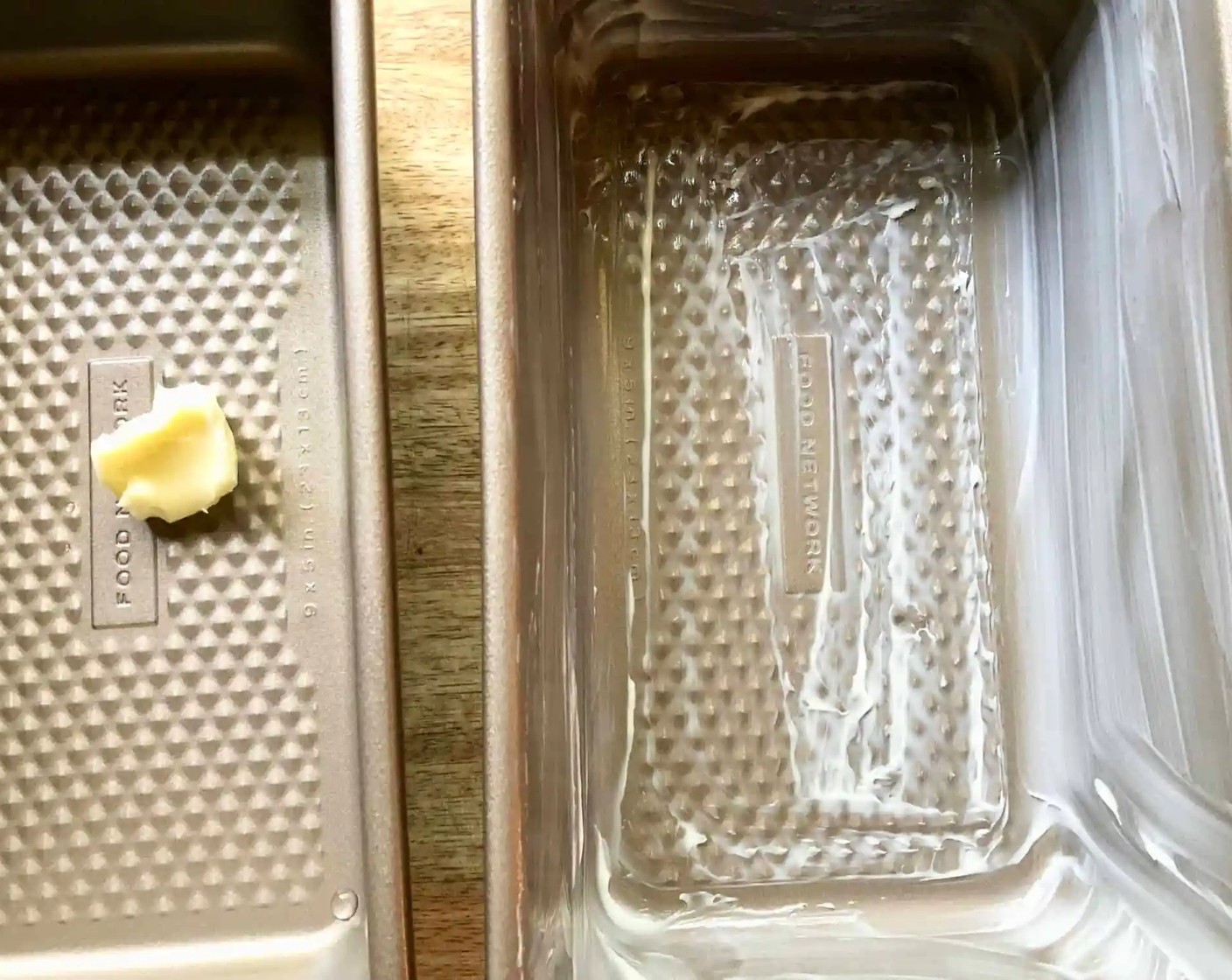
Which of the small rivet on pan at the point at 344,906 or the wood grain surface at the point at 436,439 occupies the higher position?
the wood grain surface at the point at 436,439

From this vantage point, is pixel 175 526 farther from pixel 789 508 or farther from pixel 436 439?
pixel 789 508

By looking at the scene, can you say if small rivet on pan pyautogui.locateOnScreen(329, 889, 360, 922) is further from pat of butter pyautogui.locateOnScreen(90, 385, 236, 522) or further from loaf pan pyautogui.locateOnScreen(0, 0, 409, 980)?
pat of butter pyautogui.locateOnScreen(90, 385, 236, 522)

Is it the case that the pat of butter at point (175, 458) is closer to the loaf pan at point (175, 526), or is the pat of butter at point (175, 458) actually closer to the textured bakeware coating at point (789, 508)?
the loaf pan at point (175, 526)

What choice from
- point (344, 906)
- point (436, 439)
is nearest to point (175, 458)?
point (436, 439)

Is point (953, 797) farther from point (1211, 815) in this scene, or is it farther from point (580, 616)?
point (580, 616)

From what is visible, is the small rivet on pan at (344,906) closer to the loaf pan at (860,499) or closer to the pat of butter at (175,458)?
the loaf pan at (860,499)

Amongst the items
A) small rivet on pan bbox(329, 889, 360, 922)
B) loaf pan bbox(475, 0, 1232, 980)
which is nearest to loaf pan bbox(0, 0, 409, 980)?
small rivet on pan bbox(329, 889, 360, 922)

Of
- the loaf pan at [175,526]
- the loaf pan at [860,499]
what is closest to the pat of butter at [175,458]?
the loaf pan at [175,526]
